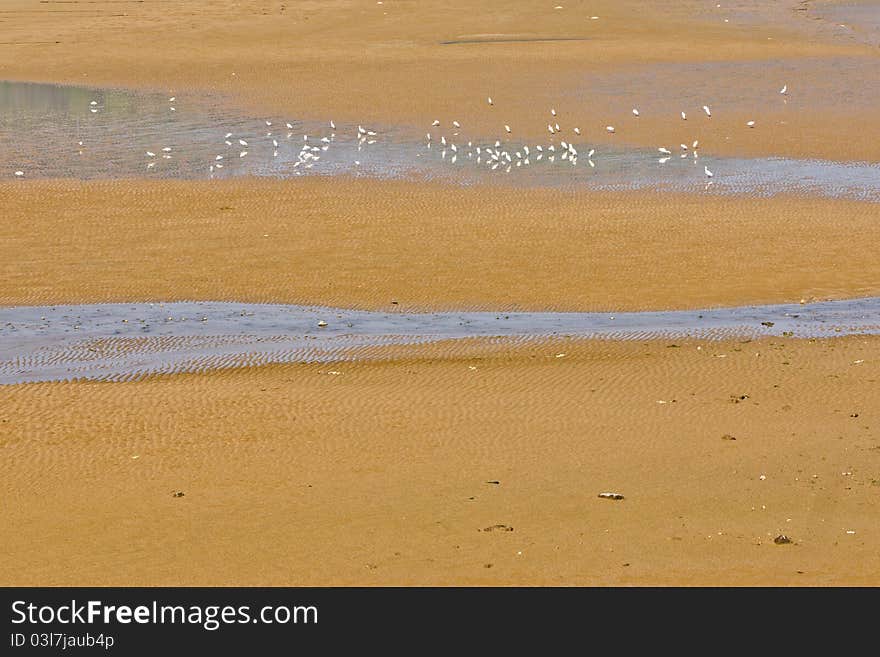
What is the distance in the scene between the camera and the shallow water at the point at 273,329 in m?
11.8

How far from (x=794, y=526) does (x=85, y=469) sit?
4591 mm

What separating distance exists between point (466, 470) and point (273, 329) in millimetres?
4372

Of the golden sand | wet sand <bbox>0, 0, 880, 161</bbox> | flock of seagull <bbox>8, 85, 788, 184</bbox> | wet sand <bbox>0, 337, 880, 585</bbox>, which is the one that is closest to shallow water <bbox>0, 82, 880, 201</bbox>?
flock of seagull <bbox>8, 85, 788, 184</bbox>

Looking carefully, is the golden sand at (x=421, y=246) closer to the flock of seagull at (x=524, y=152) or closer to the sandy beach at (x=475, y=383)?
the sandy beach at (x=475, y=383)

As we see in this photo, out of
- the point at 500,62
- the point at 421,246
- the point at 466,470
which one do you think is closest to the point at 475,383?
the point at 466,470

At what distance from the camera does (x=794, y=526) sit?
7855 millimetres

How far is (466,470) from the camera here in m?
8.96

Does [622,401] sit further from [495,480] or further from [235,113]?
[235,113]

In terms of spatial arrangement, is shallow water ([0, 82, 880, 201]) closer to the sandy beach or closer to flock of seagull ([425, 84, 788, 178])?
flock of seagull ([425, 84, 788, 178])

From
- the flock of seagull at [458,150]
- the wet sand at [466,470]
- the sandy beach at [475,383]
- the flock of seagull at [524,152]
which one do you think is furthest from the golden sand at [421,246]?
the wet sand at [466,470]

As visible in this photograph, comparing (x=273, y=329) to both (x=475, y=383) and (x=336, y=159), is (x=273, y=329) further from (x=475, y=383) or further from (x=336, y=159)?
(x=336, y=159)

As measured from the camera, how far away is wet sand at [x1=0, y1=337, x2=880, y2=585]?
7418mm

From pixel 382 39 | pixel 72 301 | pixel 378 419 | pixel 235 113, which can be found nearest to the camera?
pixel 378 419

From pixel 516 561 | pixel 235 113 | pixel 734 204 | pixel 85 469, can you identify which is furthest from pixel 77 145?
pixel 516 561
